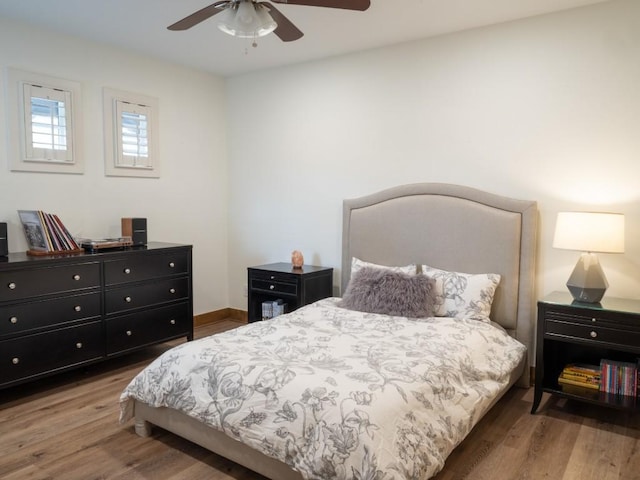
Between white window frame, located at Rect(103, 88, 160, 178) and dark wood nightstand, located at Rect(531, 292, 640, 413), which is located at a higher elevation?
white window frame, located at Rect(103, 88, 160, 178)

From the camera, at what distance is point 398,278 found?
11.1 ft

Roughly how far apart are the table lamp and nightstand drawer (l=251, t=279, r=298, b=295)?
6.77 ft

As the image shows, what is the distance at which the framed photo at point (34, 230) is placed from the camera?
11.0 ft

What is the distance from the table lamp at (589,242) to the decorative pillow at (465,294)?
0.51m

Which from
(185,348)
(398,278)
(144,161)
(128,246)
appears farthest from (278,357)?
(144,161)

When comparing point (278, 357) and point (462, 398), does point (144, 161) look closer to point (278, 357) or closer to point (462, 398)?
point (278, 357)

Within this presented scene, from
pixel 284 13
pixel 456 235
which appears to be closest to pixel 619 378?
pixel 456 235

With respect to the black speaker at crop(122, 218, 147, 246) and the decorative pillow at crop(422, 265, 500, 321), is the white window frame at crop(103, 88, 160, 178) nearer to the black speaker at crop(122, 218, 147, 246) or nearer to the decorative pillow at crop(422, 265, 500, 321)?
the black speaker at crop(122, 218, 147, 246)

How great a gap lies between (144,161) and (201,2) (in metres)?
1.71

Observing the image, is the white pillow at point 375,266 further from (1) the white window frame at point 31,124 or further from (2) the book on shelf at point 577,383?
(1) the white window frame at point 31,124

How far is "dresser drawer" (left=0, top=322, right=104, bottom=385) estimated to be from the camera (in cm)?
296

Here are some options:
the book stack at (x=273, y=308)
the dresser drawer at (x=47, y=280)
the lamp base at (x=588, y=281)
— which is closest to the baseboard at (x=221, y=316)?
the book stack at (x=273, y=308)

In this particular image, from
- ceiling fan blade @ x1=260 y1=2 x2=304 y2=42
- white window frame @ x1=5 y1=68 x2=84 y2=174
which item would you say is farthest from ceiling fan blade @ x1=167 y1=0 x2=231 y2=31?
white window frame @ x1=5 y1=68 x2=84 y2=174

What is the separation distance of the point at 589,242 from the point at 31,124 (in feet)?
12.8
